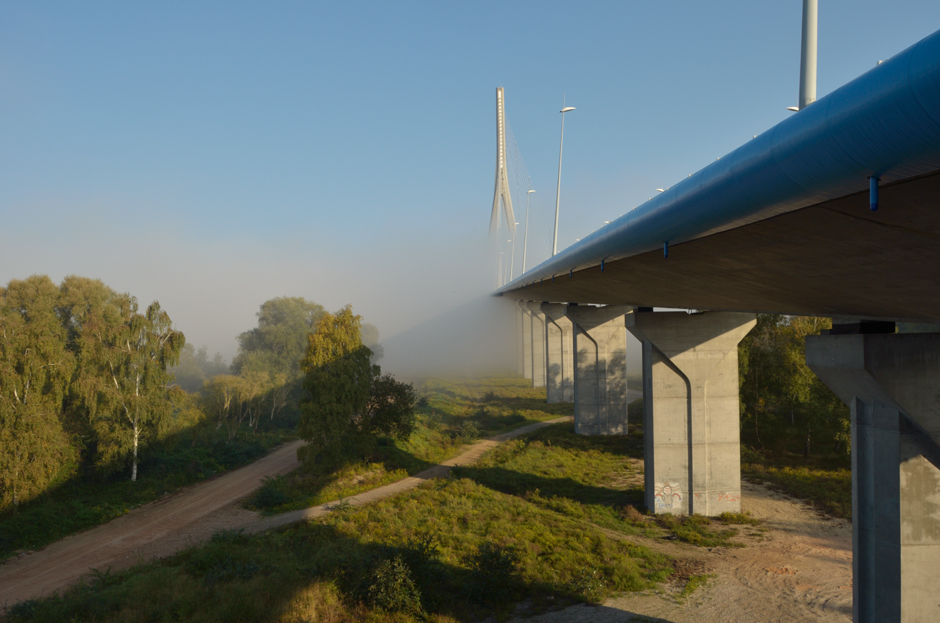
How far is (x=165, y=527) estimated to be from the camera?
23.6 metres

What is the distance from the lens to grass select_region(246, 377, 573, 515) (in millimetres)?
26562

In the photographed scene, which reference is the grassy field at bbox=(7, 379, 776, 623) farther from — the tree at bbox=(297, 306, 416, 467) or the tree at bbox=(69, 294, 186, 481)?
the tree at bbox=(69, 294, 186, 481)

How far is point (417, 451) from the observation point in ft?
119

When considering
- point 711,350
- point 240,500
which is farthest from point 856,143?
point 240,500

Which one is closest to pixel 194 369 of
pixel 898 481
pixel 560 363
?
pixel 560 363

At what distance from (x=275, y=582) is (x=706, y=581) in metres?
12.4

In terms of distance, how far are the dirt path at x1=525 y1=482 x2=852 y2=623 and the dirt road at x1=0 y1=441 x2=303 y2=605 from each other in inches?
612

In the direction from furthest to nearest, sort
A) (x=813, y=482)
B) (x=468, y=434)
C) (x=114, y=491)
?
(x=468, y=434), (x=114, y=491), (x=813, y=482)

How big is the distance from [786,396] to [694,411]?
Result: 1335 cm

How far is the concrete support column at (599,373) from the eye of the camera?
42.1m

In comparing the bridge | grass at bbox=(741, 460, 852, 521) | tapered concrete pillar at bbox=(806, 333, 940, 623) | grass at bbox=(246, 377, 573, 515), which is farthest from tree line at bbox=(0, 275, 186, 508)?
grass at bbox=(741, 460, 852, 521)

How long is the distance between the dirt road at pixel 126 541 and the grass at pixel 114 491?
0.87 meters

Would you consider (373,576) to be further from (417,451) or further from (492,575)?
(417,451)

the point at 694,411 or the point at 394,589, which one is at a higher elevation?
the point at 694,411
